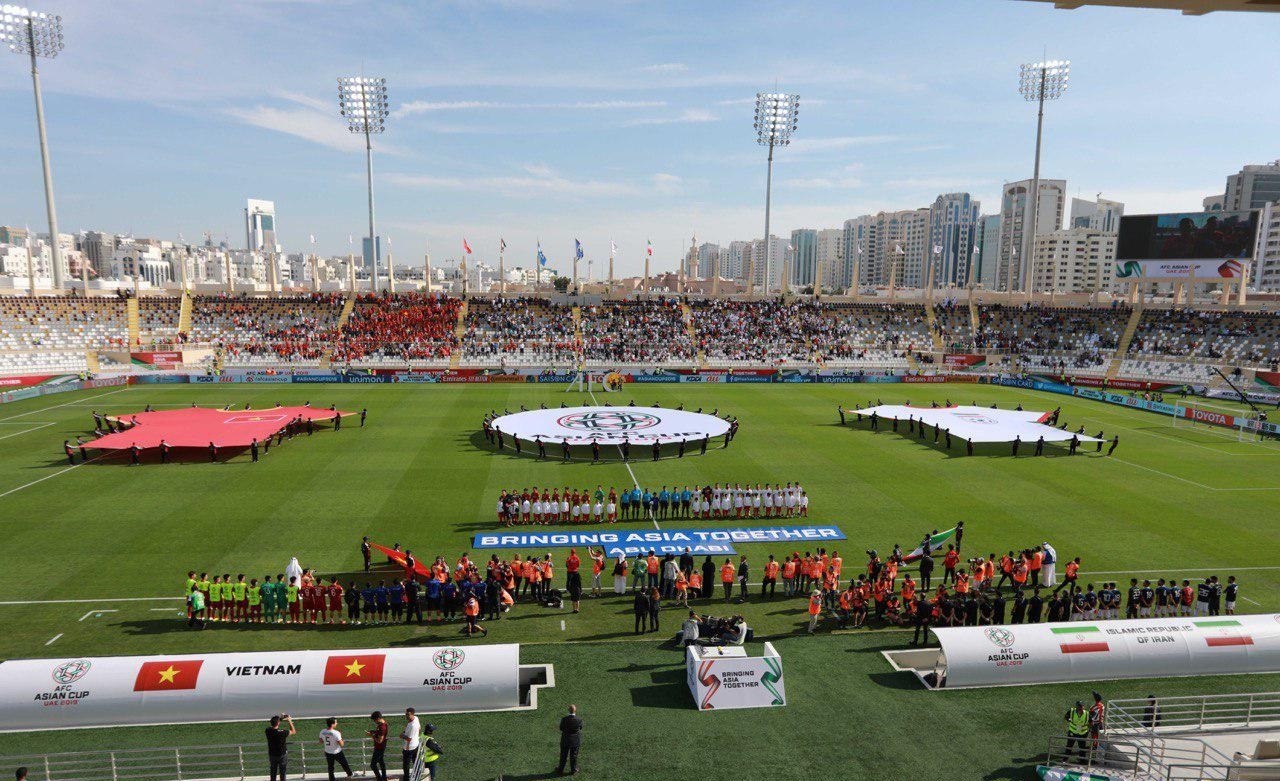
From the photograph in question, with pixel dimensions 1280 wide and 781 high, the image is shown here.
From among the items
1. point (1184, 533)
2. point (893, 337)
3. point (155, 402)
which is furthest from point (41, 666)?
point (893, 337)

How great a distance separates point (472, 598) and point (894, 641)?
950 cm

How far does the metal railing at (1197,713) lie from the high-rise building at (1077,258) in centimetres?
18260

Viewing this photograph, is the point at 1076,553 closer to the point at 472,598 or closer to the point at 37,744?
the point at 472,598

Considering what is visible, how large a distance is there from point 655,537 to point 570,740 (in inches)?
475

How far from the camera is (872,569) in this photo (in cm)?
1892

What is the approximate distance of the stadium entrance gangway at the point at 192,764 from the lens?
11227 mm

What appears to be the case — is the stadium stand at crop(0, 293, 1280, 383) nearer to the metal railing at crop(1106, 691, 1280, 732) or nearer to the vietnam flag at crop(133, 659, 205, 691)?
the vietnam flag at crop(133, 659, 205, 691)

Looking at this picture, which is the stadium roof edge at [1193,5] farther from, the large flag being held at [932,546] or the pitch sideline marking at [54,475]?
the pitch sideline marking at [54,475]

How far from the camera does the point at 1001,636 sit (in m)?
14.4

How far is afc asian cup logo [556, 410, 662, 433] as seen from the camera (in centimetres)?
3675

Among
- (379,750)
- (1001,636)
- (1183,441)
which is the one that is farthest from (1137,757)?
(1183,441)

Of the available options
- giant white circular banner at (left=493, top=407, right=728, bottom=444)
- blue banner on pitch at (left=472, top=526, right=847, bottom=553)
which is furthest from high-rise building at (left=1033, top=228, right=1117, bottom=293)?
blue banner on pitch at (left=472, top=526, right=847, bottom=553)

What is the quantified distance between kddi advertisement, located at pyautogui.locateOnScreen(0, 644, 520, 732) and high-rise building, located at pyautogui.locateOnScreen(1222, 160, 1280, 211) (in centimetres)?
20579

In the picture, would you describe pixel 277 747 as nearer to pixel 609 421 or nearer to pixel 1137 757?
pixel 1137 757
